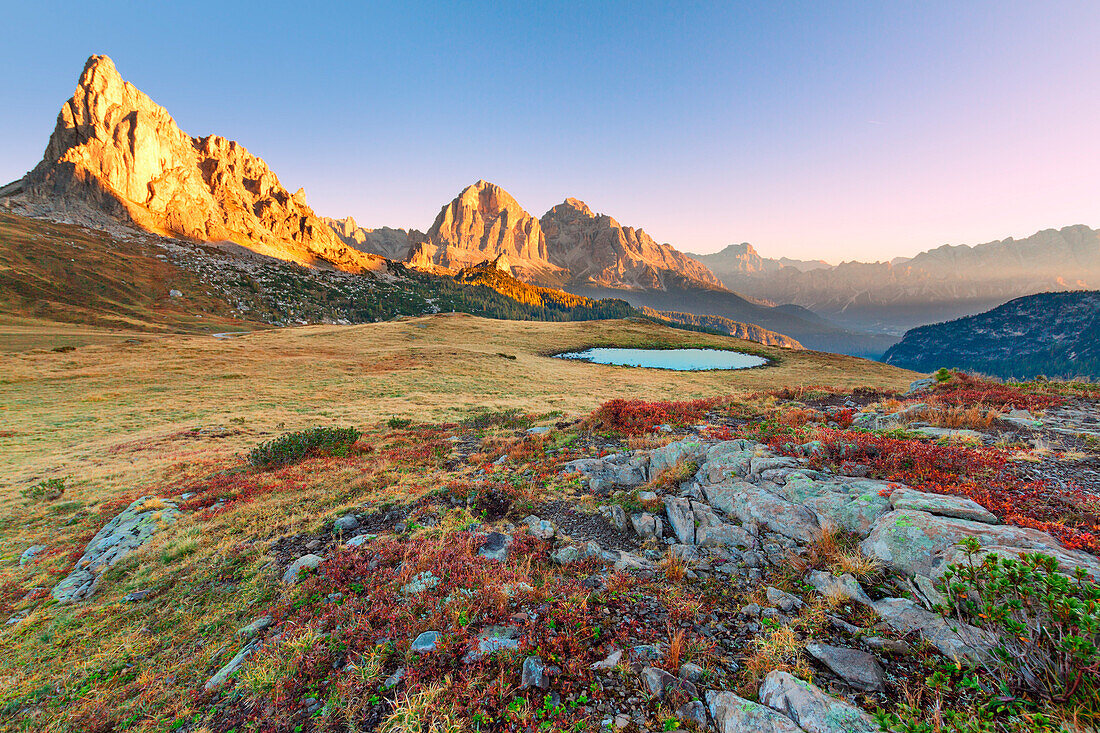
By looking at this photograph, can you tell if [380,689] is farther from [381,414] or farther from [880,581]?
[381,414]

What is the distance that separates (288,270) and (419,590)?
21230cm

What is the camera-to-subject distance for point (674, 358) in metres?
61.3

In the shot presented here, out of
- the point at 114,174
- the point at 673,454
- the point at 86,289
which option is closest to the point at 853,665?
the point at 673,454

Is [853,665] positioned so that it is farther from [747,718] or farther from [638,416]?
[638,416]

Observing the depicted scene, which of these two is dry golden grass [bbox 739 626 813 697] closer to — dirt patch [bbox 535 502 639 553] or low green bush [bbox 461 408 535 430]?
dirt patch [bbox 535 502 639 553]

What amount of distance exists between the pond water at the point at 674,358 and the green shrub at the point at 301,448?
144ft

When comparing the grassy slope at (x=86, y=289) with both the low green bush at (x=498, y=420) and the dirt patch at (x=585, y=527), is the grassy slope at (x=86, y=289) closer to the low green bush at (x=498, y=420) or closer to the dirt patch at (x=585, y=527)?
the low green bush at (x=498, y=420)

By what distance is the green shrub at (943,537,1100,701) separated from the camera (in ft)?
10.6

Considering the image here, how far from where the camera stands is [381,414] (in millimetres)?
23172

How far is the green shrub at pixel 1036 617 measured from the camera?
3.24 metres

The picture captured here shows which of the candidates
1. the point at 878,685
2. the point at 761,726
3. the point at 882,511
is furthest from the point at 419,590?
the point at 882,511

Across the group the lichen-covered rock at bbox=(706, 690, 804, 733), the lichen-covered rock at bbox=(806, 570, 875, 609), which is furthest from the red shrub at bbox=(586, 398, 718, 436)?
the lichen-covered rock at bbox=(706, 690, 804, 733)

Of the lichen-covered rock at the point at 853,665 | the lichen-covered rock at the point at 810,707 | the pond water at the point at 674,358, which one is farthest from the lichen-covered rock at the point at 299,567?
the pond water at the point at 674,358

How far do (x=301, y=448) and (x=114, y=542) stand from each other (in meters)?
6.12
